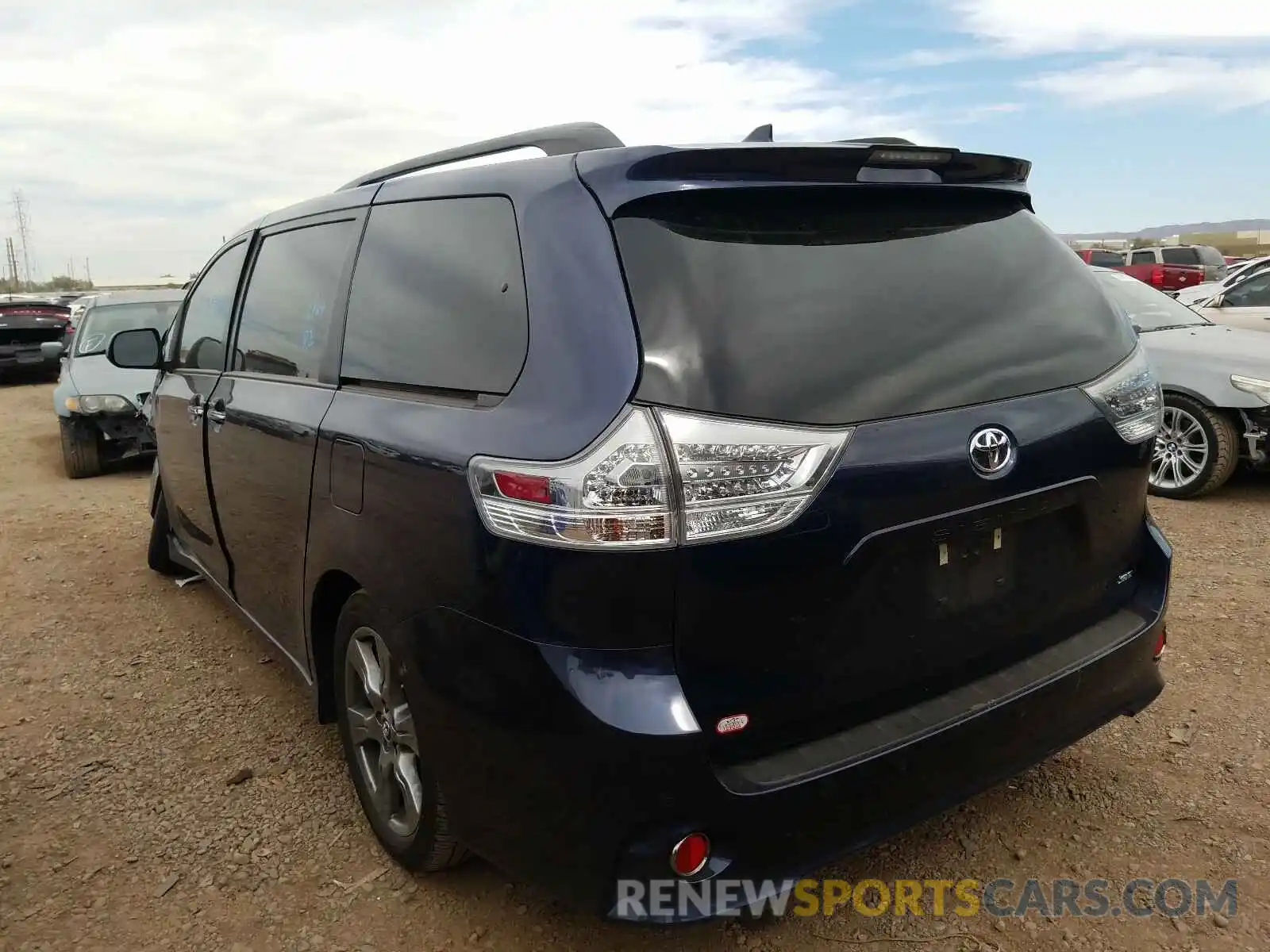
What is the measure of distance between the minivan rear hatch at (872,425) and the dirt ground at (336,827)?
0.67m

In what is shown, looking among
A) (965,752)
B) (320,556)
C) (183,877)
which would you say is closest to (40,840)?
(183,877)

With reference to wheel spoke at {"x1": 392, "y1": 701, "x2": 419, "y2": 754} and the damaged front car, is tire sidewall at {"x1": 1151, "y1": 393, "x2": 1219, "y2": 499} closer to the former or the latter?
wheel spoke at {"x1": 392, "y1": 701, "x2": 419, "y2": 754}

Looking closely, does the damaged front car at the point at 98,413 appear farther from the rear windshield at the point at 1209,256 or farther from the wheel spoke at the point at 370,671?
the rear windshield at the point at 1209,256

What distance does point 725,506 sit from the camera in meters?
1.83

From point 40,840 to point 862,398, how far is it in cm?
280

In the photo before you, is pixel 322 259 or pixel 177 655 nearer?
pixel 322 259

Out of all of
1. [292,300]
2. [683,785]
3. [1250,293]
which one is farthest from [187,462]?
[1250,293]

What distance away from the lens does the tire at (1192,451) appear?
20.0 ft

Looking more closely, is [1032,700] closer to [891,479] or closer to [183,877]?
[891,479]

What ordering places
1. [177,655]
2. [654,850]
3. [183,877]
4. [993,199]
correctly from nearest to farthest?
[654,850], [993,199], [183,877], [177,655]

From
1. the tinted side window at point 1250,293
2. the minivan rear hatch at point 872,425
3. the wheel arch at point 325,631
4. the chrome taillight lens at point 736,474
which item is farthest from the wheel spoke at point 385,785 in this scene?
the tinted side window at point 1250,293

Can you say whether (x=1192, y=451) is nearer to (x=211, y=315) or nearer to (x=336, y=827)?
(x=336, y=827)

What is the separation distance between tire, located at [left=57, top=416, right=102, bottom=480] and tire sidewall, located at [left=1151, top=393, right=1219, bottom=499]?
28.6 feet

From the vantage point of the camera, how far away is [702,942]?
2.36m
